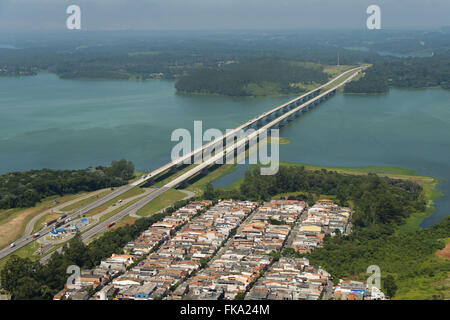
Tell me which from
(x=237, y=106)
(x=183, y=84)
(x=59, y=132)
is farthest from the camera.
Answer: (x=183, y=84)

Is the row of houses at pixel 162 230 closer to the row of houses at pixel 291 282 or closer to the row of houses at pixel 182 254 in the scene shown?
the row of houses at pixel 182 254

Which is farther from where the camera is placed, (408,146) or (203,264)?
(408,146)

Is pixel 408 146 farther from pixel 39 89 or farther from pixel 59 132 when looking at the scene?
pixel 39 89

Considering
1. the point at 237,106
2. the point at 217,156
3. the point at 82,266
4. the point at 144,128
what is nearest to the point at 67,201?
the point at 82,266

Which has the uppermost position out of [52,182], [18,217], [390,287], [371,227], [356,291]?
[52,182]

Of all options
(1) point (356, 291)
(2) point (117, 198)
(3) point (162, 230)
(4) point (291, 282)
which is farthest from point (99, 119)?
(1) point (356, 291)

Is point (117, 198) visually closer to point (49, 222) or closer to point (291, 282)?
point (49, 222)
